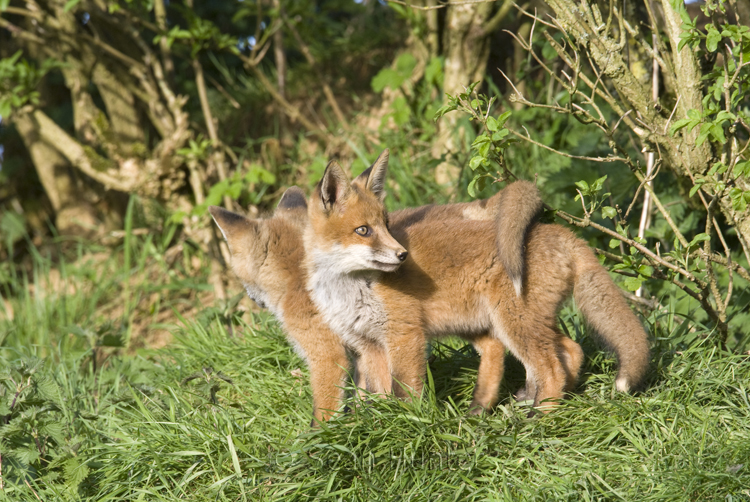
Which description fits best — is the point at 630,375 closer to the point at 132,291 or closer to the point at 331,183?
the point at 331,183

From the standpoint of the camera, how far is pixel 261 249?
3.95 metres

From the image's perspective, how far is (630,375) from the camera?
3127 mm

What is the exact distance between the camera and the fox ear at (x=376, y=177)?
12.1ft

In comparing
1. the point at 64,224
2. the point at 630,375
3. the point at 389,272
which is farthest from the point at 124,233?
the point at 630,375

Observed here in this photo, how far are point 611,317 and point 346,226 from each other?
1523 millimetres

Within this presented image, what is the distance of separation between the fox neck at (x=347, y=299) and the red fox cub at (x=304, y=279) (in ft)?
0.38

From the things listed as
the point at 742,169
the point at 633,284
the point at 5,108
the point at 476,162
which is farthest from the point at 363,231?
the point at 5,108

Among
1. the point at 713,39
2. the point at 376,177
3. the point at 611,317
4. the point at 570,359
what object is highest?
the point at 713,39

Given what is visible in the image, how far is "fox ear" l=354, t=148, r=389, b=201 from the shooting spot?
12.1 ft

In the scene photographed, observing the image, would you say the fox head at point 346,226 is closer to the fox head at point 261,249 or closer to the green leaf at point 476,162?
the fox head at point 261,249

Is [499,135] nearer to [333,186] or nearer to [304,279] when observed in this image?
[333,186]

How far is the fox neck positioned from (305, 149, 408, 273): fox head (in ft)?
0.05

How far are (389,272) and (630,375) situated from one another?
1375 mm

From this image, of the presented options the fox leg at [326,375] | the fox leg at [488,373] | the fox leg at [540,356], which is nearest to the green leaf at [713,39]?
the fox leg at [540,356]
